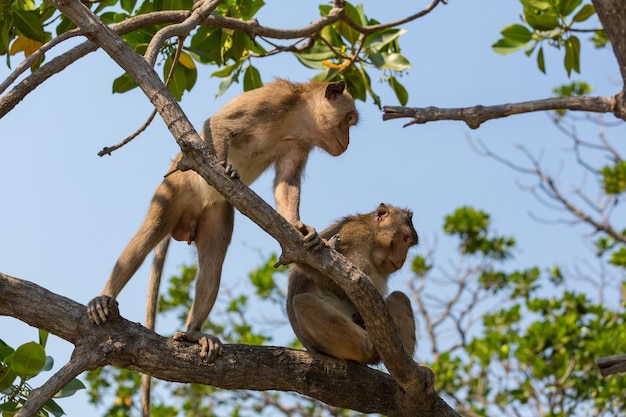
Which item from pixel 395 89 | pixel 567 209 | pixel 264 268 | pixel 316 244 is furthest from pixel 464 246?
pixel 316 244

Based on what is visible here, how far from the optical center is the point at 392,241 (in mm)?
6555

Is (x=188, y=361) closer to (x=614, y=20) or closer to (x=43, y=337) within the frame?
(x=43, y=337)

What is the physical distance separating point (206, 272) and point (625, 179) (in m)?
9.17

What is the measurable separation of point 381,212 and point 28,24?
2.81 metres

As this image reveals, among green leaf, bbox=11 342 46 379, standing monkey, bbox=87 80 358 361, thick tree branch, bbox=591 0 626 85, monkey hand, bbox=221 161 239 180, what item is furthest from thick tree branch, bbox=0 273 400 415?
thick tree branch, bbox=591 0 626 85

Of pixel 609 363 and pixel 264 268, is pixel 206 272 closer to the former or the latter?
pixel 609 363

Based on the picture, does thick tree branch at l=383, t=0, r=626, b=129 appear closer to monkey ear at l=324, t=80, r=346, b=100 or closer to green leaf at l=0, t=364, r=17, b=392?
monkey ear at l=324, t=80, r=346, b=100

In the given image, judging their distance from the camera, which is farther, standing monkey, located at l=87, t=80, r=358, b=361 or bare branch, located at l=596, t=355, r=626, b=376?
standing monkey, located at l=87, t=80, r=358, b=361

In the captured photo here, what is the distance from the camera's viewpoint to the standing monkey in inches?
235

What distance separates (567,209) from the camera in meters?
13.1

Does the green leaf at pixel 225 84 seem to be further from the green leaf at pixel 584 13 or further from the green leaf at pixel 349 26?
the green leaf at pixel 584 13

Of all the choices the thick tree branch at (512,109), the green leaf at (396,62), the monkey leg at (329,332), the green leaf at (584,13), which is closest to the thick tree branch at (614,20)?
the thick tree branch at (512,109)

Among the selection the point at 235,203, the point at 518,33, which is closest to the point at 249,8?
the point at 518,33

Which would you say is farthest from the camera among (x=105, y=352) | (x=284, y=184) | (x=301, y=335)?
(x=284, y=184)
